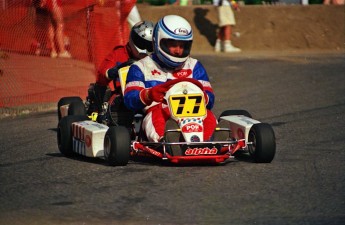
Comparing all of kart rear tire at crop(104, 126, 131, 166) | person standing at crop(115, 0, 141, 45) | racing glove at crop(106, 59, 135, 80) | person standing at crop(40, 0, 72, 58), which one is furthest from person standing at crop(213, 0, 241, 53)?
kart rear tire at crop(104, 126, 131, 166)

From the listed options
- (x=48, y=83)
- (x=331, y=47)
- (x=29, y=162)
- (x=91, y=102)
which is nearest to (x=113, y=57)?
(x=91, y=102)

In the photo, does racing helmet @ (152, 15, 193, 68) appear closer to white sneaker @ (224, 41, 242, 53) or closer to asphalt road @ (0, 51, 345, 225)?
asphalt road @ (0, 51, 345, 225)

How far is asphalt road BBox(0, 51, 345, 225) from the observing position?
7.20 m

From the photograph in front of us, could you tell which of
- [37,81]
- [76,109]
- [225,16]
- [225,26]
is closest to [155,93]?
[76,109]

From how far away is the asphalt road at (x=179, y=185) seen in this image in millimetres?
7195

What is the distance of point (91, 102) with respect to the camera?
12.7 metres

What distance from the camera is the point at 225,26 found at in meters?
24.2

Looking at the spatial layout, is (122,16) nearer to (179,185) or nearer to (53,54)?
(53,54)

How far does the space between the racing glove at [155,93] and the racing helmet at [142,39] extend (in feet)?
7.12

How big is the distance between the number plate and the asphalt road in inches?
18.8

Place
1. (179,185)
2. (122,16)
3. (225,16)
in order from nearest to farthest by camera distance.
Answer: (179,185), (122,16), (225,16)

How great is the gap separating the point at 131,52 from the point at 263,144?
10.7 ft

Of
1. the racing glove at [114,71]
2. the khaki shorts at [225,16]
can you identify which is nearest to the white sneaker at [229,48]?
the khaki shorts at [225,16]

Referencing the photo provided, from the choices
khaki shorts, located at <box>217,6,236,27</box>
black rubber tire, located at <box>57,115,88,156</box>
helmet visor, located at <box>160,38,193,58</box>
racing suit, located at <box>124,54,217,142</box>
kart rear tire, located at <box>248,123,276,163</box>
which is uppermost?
helmet visor, located at <box>160,38,193,58</box>
